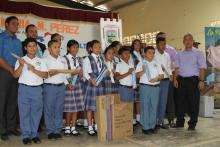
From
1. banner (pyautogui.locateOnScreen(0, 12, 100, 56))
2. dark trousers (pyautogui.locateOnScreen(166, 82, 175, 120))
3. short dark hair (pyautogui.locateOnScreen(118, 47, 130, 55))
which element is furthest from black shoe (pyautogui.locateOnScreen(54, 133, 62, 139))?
dark trousers (pyautogui.locateOnScreen(166, 82, 175, 120))

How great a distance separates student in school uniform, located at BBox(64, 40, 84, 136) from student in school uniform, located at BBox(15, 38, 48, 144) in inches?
18.5

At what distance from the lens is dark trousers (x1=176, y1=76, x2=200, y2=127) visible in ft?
14.5

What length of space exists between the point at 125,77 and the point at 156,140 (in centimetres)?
97

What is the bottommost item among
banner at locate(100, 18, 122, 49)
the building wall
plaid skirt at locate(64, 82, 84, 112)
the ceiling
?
plaid skirt at locate(64, 82, 84, 112)

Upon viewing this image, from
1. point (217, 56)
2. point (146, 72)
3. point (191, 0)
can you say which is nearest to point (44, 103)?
point (146, 72)

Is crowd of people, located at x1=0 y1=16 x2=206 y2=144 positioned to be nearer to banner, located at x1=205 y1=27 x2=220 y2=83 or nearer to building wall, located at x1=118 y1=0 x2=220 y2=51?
banner, located at x1=205 y1=27 x2=220 y2=83

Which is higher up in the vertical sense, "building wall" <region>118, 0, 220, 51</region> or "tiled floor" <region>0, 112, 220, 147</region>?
"building wall" <region>118, 0, 220, 51</region>

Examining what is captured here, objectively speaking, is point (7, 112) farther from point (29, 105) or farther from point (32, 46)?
point (32, 46)

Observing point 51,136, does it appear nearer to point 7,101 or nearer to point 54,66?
point 7,101

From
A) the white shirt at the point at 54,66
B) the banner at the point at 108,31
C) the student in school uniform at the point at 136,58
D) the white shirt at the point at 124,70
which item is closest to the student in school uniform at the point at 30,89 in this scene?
the white shirt at the point at 54,66

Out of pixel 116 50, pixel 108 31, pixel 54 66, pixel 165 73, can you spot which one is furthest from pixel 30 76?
pixel 108 31

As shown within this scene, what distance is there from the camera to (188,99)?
4504 mm

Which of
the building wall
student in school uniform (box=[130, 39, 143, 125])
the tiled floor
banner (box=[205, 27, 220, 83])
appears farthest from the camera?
the building wall

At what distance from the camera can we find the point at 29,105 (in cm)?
356
